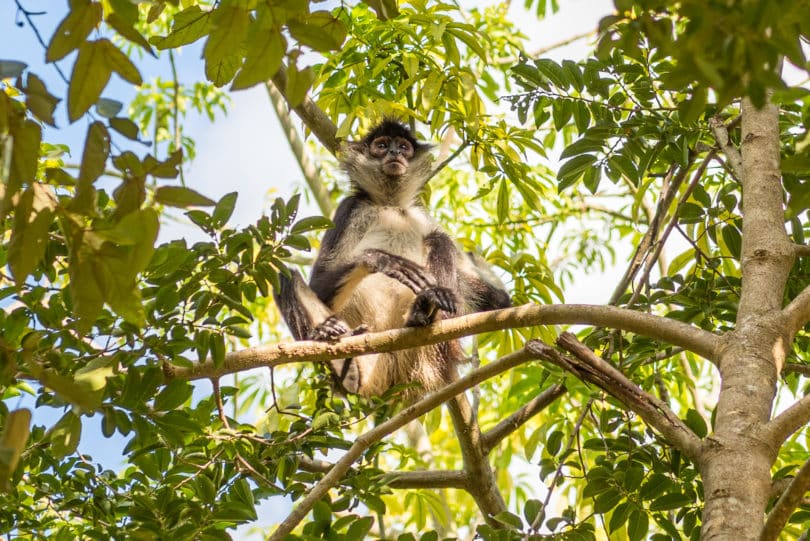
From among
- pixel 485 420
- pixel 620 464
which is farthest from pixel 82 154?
pixel 485 420

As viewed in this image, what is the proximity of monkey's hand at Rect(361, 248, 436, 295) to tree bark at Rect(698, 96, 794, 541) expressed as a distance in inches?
79.5

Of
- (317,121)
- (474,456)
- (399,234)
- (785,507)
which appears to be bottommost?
(785,507)

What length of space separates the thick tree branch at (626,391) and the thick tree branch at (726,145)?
3.85 ft

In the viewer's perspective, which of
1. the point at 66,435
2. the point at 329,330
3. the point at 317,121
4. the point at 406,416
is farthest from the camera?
the point at 317,121

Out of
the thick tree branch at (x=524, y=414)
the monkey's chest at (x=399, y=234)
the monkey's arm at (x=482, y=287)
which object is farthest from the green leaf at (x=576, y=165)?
the monkey's chest at (x=399, y=234)

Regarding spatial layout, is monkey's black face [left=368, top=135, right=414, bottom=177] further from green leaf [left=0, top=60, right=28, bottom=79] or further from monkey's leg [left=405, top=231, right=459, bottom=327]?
green leaf [left=0, top=60, right=28, bottom=79]

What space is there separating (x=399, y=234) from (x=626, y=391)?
2.98 metres

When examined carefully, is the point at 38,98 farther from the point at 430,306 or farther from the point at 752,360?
the point at 430,306

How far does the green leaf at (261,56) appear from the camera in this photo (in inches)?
70.6

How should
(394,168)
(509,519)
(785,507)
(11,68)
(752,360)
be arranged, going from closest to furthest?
(11,68) < (785,507) < (752,360) < (509,519) < (394,168)

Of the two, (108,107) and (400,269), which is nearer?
(108,107)

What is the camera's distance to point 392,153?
20.6 ft

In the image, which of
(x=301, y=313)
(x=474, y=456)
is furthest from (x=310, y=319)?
(x=474, y=456)

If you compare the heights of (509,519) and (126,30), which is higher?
(126,30)
